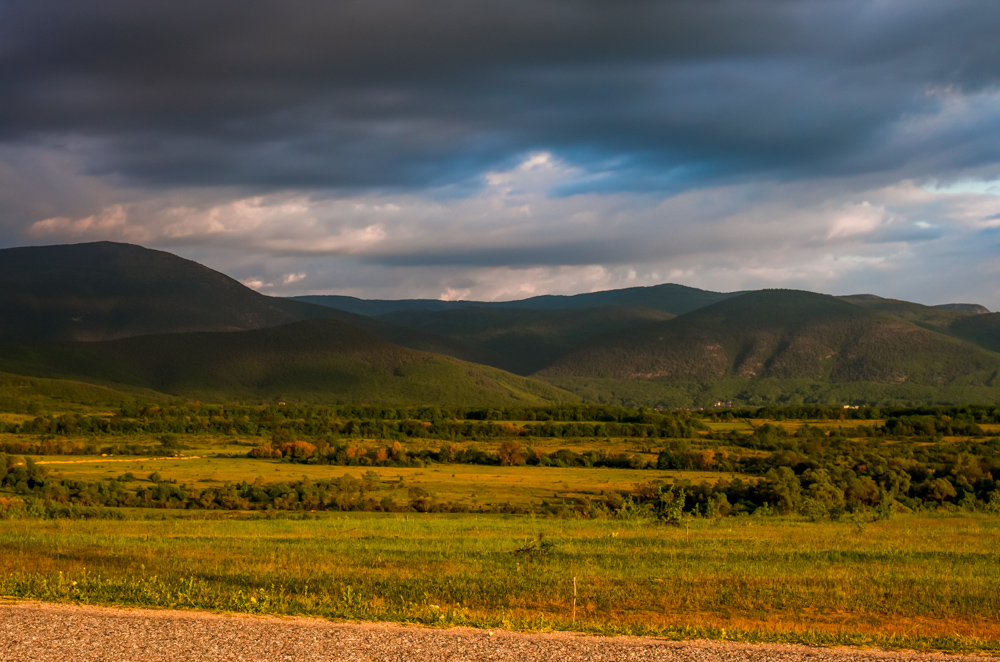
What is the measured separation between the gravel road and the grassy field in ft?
2.81

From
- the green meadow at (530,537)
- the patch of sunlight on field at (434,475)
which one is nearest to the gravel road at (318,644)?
the green meadow at (530,537)

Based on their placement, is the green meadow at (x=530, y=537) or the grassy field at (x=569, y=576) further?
the green meadow at (x=530, y=537)

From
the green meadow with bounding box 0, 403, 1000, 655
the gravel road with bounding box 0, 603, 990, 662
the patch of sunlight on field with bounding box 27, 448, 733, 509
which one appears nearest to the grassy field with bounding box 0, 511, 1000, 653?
the green meadow with bounding box 0, 403, 1000, 655

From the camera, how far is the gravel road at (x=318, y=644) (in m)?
14.2

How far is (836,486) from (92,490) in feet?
143

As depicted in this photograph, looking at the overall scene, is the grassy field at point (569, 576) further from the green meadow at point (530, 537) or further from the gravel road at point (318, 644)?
the gravel road at point (318, 644)

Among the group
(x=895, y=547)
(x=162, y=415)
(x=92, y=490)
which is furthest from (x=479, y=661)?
(x=162, y=415)

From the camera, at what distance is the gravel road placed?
559 inches

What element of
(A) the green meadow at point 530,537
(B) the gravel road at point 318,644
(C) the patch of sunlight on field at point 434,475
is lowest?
(C) the patch of sunlight on field at point 434,475

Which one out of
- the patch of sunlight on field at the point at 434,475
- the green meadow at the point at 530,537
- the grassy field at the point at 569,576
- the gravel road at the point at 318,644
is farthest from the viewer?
the patch of sunlight on field at the point at 434,475

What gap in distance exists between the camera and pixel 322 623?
16188 mm

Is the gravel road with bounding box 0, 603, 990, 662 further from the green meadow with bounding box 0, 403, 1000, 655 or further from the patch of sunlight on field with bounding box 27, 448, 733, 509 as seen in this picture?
the patch of sunlight on field with bounding box 27, 448, 733, 509

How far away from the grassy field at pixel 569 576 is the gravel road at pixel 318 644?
0.86 metres

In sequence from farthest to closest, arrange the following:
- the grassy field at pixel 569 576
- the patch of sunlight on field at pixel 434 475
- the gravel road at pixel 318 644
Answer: the patch of sunlight on field at pixel 434 475 → the grassy field at pixel 569 576 → the gravel road at pixel 318 644
